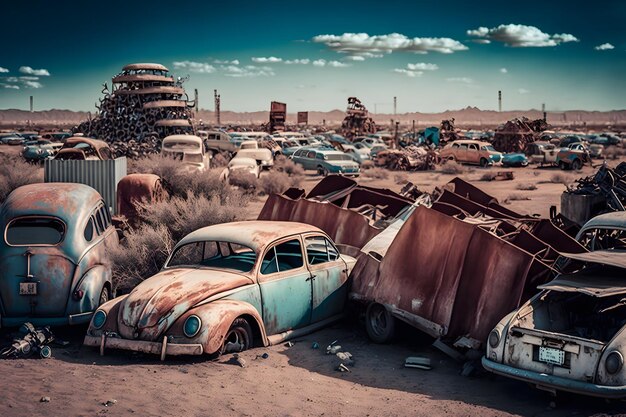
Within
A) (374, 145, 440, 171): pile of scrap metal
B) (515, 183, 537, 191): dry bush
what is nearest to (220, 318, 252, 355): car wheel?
(515, 183, 537, 191): dry bush

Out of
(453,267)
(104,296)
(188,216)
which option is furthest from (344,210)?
(104,296)

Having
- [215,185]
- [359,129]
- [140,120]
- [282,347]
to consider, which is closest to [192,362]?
[282,347]

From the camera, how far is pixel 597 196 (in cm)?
1252

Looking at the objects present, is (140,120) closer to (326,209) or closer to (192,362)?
(326,209)

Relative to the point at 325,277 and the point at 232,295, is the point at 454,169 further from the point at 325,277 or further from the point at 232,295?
the point at 232,295

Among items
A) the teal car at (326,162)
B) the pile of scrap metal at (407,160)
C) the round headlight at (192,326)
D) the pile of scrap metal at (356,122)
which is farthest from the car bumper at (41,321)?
the pile of scrap metal at (356,122)

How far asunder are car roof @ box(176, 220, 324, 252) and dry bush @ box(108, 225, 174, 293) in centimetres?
205

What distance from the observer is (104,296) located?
351 inches

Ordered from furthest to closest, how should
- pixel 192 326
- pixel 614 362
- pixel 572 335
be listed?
pixel 192 326, pixel 572 335, pixel 614 362

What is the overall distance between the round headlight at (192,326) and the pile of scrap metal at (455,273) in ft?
7.71

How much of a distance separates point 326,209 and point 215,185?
803 cm

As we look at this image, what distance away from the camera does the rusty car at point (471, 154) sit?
3897 centimetres

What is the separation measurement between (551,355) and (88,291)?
5.27m

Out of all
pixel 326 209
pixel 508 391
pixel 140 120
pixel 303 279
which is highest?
pixel 140 120
